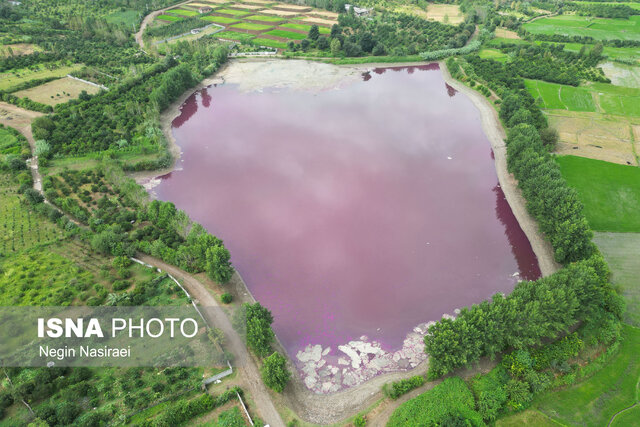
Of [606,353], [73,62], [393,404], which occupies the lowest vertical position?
[393,404]

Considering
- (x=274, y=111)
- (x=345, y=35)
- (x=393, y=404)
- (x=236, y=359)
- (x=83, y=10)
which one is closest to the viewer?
(x=393, y=404)

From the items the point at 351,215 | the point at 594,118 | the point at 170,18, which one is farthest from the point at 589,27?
the point at 170,18

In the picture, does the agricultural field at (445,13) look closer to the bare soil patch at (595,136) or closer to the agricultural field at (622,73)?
the agricultural field at (622,73)

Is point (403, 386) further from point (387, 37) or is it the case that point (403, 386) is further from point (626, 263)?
point (387, 37)

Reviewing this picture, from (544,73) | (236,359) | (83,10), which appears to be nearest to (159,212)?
(236,359)

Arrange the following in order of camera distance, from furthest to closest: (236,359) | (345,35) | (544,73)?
1. (345,35)
2. (544,73)
3. (236,359)

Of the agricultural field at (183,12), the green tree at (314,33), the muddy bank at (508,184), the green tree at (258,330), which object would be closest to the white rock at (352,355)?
the green tree at (258,330)

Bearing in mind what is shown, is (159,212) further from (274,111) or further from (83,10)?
(83,10)

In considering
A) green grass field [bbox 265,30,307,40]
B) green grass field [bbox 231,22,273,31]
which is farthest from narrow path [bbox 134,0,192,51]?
green grass field [bbox 265,30,307,40]
